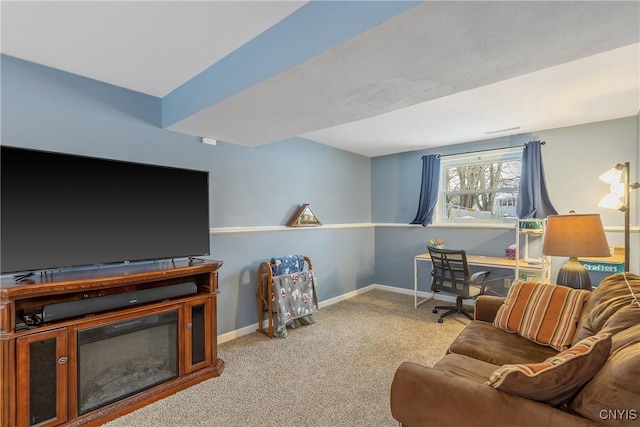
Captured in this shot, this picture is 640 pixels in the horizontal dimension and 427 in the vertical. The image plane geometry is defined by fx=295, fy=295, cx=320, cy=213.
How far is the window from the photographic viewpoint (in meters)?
4.07

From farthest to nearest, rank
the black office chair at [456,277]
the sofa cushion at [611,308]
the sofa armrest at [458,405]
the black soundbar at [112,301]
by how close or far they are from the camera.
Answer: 1. the black office chair at [456,277]
2. the black soundbar at [112,301]
3. the sofa cushion at [611,308]
4. the sofa armrest at [458,405]

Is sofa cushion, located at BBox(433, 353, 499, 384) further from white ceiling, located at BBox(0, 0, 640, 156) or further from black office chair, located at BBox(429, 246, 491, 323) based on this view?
black office chair, located at BBox(429, 246, 491, 323)

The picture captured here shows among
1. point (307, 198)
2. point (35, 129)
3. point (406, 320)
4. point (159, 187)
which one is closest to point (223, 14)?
point (159, 187)

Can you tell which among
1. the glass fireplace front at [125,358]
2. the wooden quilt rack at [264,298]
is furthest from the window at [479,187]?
the glass fireplace front at [125,358]

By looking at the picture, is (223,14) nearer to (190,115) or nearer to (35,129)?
(190,115)

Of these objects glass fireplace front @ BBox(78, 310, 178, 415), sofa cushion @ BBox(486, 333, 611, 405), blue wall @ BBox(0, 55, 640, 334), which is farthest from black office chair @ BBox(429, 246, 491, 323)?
glass fireplace front @ BBox(78, 310, 178, 415)

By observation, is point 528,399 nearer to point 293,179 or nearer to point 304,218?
point 304,218

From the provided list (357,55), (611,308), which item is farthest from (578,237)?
(357,55)

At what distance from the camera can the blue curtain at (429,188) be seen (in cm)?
448

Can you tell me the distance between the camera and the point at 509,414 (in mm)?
1112

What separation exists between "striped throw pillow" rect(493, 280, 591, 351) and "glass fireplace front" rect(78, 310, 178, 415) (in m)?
2.47

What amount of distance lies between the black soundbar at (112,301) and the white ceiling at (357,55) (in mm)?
1345

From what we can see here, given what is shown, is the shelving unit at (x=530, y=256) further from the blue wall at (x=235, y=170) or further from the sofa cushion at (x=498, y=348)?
the blue wall at (x=235, y=170)

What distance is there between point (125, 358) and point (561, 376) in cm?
246
